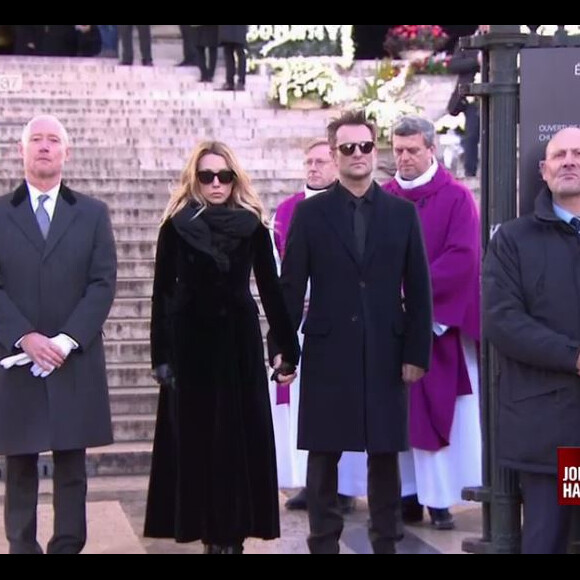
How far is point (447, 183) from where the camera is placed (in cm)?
840

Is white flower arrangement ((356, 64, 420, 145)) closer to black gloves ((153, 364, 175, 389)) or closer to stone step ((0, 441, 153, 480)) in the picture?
stone step ((0, 441, 153, 480))

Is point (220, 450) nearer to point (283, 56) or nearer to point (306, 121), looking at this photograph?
point (306, 121)

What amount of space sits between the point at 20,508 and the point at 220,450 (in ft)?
3.11

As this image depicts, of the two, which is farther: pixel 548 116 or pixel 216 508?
pixel 216 508

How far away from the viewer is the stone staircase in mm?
10867

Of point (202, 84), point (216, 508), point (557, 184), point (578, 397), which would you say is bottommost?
point (216, 508)

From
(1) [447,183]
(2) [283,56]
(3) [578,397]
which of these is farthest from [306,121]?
(3) [578,397]

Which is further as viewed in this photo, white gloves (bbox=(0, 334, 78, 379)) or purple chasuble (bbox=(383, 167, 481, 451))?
purple chasuble (bbox=(383, 167, 481, 451))

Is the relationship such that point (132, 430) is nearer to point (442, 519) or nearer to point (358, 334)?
point (442, 519)

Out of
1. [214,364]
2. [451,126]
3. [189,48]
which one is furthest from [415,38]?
[214,364]

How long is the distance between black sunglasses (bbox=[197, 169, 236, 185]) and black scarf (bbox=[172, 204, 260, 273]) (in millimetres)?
121

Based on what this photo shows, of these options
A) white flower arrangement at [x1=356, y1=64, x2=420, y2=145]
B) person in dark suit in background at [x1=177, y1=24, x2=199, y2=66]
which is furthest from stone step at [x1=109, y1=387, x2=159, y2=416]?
person in dark suit in background at [x1=177, y1=24, x2=199, y2=66]

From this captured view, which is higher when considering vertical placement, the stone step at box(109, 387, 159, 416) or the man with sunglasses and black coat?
the man with sunglasses and black coat

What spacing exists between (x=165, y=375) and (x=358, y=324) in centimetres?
92
